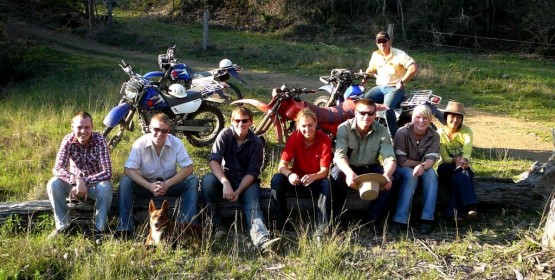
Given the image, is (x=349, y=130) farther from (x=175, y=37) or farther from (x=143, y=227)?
(x=175, y=37)

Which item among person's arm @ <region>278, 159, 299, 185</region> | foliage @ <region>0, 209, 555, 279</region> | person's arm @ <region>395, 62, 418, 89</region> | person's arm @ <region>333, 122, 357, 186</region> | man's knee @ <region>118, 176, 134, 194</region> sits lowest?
foliage @ <region>0, 209, 555, 279</region>

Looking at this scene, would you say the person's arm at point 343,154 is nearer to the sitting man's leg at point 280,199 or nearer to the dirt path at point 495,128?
the sitting man's leg at point 280,199

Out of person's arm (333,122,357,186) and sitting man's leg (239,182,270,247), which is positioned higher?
person's arm (333,122,357,186)

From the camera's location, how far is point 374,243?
4.78 metres

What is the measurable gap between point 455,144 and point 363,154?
0.95 meters

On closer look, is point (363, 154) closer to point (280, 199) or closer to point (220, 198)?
point (280, 199)

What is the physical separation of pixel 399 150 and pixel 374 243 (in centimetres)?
94

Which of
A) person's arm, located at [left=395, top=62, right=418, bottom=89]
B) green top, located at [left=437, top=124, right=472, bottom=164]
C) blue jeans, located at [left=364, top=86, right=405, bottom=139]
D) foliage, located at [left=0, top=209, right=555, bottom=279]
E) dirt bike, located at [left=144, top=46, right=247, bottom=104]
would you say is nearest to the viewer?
foliage, located at [left=0, top=209, right=555, bottom=279]

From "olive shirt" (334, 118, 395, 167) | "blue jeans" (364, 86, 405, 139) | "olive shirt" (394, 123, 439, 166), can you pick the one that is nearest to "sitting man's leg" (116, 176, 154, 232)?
"olive shirt" (334, 118, 395, 167)

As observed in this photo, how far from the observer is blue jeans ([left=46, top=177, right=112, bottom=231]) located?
4555 millimetres

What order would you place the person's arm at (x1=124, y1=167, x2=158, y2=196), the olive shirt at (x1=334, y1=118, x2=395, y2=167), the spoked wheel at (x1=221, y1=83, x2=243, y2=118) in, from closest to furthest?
1. the person's arm at (x1=124, y1=167, x2=158, y2=196)
2. the olive shirt at (x1=334, y1=118, x2=395, y2=167)
3. the spoked wheel at (x1=221, y1=83, x2=243, y2=118)

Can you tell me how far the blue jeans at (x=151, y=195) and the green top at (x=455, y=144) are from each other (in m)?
2.28

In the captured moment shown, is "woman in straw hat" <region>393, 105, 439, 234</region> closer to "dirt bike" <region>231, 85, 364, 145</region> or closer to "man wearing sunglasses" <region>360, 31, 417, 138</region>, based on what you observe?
"dirt bike" <region>231, 85, 364, 145</region>

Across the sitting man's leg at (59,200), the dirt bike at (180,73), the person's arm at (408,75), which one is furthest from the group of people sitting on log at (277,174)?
the dirt bike at (180,73)
